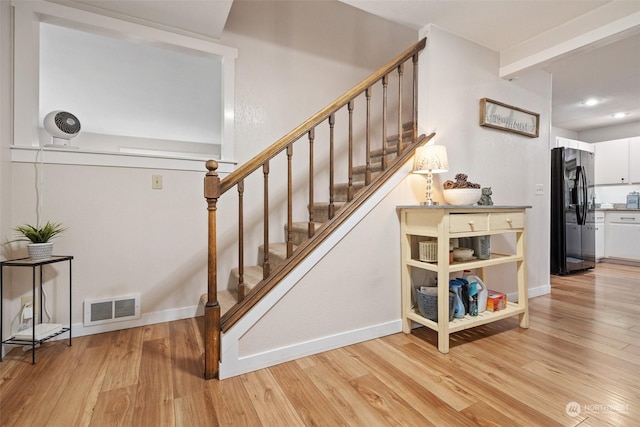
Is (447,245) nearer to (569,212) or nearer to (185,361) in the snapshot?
(185,361)

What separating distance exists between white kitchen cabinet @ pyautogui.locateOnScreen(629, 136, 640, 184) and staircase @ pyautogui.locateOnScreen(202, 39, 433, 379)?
4.76 metres

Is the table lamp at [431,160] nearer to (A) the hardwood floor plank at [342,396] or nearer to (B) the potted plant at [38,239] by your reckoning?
(A) the hardwood floor plank at [342,396]

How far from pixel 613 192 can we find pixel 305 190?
6.22 meters

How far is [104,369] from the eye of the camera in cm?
163

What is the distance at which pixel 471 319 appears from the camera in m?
1.98

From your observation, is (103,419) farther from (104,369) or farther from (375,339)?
(375,339)

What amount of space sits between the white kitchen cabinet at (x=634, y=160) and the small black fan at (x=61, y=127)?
749cm

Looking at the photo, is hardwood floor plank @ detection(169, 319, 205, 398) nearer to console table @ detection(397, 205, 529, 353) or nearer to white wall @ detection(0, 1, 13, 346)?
white wall @ detection(0, 1, 13, 346)

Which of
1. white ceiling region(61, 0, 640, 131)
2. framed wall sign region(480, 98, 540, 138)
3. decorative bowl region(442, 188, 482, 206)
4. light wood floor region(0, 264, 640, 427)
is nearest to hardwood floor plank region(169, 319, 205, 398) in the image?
light wood floor region(0, 264, 640, 427)

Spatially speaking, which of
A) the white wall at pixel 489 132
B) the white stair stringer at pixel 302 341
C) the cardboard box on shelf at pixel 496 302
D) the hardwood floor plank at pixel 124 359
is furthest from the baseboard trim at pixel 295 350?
the white wall at pixel 489 132

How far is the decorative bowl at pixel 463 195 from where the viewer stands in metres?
2.08

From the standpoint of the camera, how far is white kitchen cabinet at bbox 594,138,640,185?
16.6 ft

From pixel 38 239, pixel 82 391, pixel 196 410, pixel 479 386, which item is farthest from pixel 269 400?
pixel 38 239

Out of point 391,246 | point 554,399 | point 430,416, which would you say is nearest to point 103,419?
point 430,416
